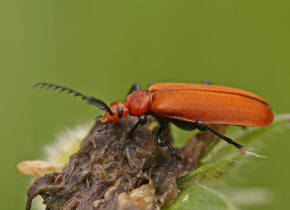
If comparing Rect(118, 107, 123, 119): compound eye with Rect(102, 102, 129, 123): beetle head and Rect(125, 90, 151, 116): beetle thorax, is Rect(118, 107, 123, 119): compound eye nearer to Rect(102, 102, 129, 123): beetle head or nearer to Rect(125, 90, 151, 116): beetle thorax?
Rect(102, 102, 129, 123): beetle head

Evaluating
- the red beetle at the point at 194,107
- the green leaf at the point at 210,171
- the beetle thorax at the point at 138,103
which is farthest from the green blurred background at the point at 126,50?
the green leaf at the point at 210,171

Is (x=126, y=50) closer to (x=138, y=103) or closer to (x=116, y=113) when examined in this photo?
(x=138, y=103)

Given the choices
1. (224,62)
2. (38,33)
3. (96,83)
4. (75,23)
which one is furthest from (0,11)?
(224,62)

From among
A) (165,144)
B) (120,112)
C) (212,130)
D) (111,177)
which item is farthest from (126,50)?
(111,177)

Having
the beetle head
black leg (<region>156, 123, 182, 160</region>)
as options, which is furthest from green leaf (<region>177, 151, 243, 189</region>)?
the beetle head

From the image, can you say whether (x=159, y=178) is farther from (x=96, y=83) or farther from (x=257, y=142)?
(x=96, y=83)

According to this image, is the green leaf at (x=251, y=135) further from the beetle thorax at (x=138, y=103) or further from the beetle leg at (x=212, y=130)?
the beetle thorax at (x=138, y=103)

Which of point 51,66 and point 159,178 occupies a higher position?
point 51,66
